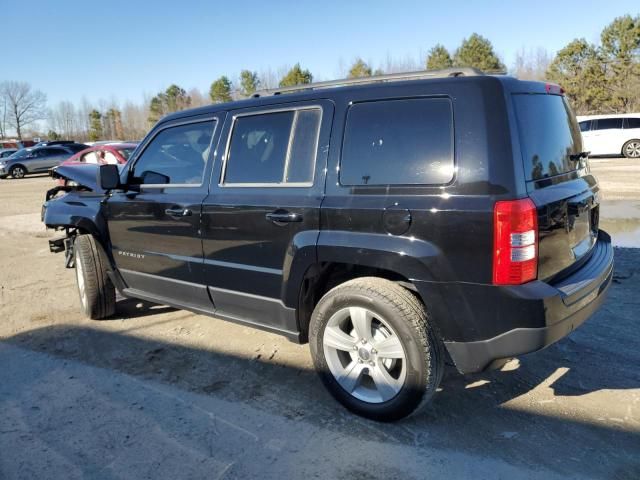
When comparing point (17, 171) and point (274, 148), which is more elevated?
point (274, 148)

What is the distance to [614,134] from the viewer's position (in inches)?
803

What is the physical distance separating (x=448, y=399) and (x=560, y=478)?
34.0 inches

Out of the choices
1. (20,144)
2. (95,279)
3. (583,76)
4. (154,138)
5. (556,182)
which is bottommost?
(95,279)

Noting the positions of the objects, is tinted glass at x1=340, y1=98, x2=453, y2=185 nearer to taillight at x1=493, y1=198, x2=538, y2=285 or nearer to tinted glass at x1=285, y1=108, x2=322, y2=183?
tinted glass at x1=285, y1=108, x2=322, y2=183

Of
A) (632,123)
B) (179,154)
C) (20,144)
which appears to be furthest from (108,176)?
(20,144)

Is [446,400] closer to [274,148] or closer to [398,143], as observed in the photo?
[398,143]

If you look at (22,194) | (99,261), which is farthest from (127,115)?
(99,261)

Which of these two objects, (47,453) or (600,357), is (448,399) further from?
(47,453)

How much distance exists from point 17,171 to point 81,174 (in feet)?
86.0

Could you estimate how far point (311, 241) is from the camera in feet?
10.2

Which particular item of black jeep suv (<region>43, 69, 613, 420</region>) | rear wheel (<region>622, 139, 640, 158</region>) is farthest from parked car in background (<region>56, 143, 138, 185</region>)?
rear wheel (<region>622, 139, 640, 158</region>)

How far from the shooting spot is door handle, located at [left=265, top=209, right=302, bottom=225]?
3.18m

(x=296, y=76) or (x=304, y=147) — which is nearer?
(x=304, y=147)

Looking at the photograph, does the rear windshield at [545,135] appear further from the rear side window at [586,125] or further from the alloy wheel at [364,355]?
the rear side window at [586,125]
